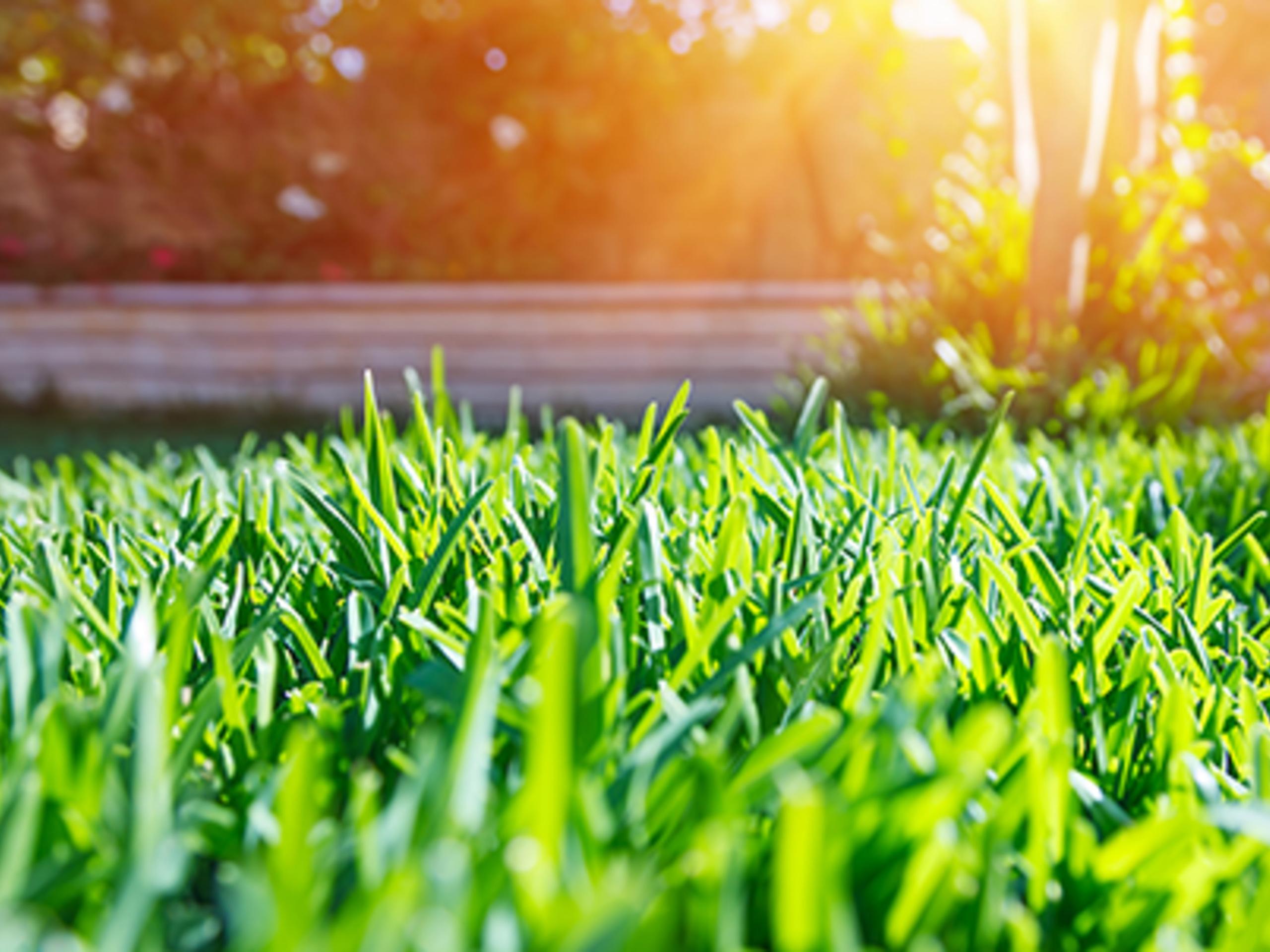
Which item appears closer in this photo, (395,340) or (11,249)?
(395,340)

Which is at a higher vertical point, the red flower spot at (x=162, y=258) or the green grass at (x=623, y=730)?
the red flower spot at (x=162, y=258)

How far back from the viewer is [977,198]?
4.71 meters

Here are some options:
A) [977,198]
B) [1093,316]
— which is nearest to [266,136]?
[977,198]

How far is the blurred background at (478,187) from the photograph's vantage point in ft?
24.6

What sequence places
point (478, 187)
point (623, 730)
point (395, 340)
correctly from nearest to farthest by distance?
point (623, 730), point (395, 340), point (478, 187)

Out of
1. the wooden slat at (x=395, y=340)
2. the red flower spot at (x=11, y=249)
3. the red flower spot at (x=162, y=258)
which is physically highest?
the red flower spot at (x=11, y=249)

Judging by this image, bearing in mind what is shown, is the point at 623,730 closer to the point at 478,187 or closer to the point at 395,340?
the point at 395,340

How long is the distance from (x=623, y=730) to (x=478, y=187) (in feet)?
30.8

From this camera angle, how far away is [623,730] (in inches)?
27.0

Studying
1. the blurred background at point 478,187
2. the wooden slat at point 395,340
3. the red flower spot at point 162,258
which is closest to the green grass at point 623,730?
the blurred background at point 478,187

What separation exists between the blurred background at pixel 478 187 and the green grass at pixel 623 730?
4284 mm

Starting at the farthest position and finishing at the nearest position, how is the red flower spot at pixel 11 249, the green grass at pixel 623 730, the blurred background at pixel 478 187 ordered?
the red flower spot at pixel 11 249 → the blurred background at pixel 478 187 → the green grass at pixel 623 730

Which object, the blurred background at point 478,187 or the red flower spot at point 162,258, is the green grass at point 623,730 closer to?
the blurred background at point 478,187

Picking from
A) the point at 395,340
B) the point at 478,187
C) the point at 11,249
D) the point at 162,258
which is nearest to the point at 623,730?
the point at 395,340
